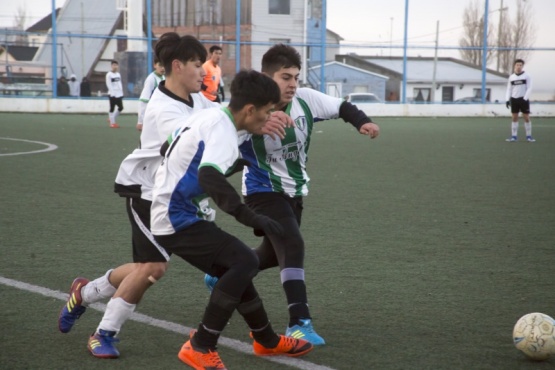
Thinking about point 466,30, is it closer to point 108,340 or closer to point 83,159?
point 83,159

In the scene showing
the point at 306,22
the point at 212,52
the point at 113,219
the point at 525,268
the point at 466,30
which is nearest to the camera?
the point at 525,268

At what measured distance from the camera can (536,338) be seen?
4078mm

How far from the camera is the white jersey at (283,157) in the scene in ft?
15.8

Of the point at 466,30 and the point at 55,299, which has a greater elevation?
the point at 466,30

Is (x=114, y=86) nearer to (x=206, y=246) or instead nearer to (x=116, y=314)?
(x=116, y=314)

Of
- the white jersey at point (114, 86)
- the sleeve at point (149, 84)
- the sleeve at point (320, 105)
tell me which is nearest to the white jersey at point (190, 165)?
the sleeve at point (320, 105)

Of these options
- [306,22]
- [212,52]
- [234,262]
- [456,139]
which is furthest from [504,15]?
[234,262]

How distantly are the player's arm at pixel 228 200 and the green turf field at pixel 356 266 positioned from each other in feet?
2.83

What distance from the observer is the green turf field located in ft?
13.9

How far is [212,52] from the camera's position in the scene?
1658 cm

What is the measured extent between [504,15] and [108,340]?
55996 millimetres

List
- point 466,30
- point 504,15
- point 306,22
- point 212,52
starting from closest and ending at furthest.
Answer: point 212,52
point 306,22
point 466,30
point 504,15

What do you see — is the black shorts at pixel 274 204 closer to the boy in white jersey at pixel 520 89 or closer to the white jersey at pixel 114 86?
the boy in white jersey at pixel 520 89

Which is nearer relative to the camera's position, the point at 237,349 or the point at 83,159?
the point at 237,349
